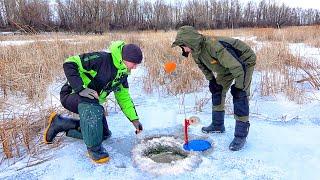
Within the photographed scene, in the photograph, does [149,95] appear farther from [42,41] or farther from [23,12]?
[23,12]

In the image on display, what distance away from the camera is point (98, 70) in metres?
2.89

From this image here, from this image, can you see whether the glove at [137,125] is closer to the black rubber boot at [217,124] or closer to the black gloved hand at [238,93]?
the black rubber boot at [217,124]

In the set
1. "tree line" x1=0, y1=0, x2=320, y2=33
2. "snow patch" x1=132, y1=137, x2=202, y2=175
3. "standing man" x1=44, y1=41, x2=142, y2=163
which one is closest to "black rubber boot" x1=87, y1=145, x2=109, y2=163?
"standing man" x1=44, y1=41, x2=142, y2=163

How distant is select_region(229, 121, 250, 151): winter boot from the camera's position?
3023 millimetres

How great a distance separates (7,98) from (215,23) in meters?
20.7

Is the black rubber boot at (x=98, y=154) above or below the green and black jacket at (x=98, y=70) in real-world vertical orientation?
below

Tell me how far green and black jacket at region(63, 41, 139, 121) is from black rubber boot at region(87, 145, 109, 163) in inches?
18.6

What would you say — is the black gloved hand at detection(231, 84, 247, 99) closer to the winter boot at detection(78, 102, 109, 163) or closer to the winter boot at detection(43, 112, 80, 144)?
the winter boot at detection(78, 102, 109, 163)

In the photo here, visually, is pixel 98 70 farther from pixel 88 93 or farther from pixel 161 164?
pixel 161 164

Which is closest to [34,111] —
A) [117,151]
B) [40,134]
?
[40,134]

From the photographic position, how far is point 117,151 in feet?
9.83

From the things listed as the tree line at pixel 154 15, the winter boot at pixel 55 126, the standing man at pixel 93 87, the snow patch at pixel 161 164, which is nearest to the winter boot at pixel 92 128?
the standing man at pixel 93 87

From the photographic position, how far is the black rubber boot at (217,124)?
341cm

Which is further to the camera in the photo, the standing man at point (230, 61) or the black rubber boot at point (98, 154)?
the standing man at point (230, 61)
